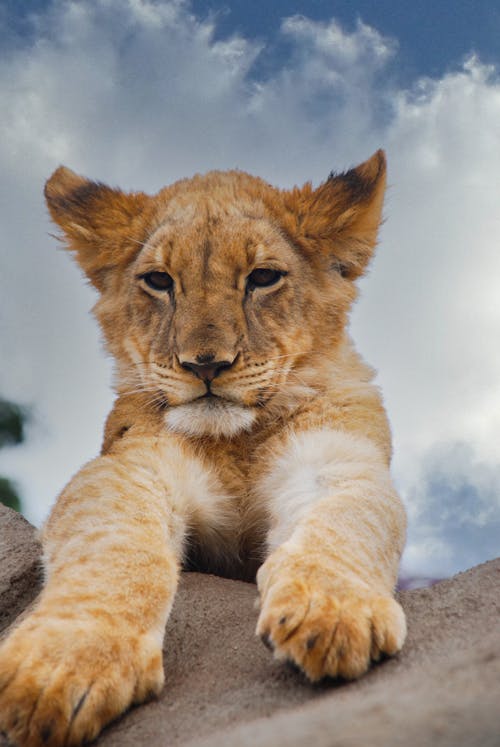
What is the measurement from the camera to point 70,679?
1.64 meters

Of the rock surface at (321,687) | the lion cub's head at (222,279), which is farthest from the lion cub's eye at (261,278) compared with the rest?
the rock surface at (321,687)

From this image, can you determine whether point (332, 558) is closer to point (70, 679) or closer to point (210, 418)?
point (70, 679)

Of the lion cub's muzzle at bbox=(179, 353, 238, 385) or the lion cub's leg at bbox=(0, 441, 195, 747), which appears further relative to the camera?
the lion cub's muzzle at bbox=(179, 353, 238, 385)

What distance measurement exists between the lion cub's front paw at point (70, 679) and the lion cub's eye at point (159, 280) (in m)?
1.64

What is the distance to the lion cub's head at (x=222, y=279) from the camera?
2812mm

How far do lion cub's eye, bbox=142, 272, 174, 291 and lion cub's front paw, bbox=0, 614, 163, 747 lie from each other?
64.6 inches

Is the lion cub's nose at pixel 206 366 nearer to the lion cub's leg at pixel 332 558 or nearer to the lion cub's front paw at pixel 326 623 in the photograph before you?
the lion cub's leg at pixel 332 558

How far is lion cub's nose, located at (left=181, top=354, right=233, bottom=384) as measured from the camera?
2.70m

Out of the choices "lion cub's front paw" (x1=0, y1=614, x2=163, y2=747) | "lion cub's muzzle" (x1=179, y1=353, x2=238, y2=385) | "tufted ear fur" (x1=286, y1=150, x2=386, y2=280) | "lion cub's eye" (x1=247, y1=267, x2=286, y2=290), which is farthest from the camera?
"tufted ear fur" (x1=286, y1=150, x2=386, y2=280)

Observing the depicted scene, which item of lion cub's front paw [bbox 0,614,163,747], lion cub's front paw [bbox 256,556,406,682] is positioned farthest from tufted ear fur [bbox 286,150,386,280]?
lion cub's front paw [bbox 0,614,163,747]

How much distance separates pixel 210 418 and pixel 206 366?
0.21 metres

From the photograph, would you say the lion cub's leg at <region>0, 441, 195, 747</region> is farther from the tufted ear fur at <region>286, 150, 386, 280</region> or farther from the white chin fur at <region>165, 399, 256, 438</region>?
the tufted ear fur at <region>286, 150, 386, 280</region>

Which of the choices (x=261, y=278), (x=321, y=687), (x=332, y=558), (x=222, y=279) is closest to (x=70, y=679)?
(x=321, y=687)

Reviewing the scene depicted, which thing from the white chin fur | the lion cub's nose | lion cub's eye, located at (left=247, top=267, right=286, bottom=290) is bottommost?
the white chin fur
